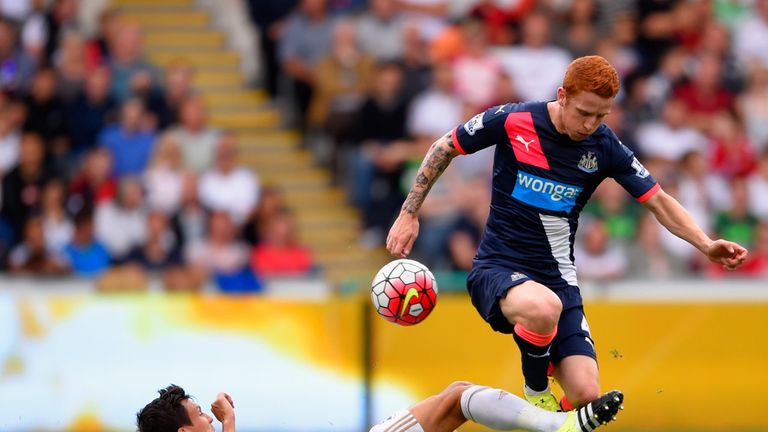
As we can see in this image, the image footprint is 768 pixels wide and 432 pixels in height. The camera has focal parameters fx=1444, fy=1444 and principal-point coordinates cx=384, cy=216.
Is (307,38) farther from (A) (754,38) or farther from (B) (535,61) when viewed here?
(A) (754,38)

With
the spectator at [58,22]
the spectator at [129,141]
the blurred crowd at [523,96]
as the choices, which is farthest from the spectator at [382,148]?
the spectator at [58,22]

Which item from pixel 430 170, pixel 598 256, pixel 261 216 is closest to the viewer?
pixel 430 170

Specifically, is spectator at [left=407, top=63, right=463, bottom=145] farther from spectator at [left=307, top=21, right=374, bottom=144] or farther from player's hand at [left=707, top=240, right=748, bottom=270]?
player's hand at [left=707, top=240, right=748, bottom=270]

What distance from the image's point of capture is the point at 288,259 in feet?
47.7

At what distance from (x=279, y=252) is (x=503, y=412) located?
6.36m

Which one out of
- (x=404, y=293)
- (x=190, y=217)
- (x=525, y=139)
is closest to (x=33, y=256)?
(x=190, y=217)

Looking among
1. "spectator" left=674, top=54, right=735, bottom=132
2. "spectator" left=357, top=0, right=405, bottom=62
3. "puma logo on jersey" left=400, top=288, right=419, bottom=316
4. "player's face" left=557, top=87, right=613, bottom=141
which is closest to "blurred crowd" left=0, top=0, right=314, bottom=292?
"spectator" left=357, top=0, right=405, bottom=62

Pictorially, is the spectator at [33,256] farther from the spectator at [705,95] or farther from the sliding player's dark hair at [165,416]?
the spectator at [705,95]

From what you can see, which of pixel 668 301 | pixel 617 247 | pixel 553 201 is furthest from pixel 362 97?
pixel 553 201

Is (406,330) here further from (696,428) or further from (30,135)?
(30,135)

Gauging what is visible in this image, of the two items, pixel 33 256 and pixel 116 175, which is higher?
pixel 116 175

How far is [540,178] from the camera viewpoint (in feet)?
27.3

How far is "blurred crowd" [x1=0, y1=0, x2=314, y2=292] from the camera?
14.1 metres

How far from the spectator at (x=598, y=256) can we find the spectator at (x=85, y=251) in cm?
467
